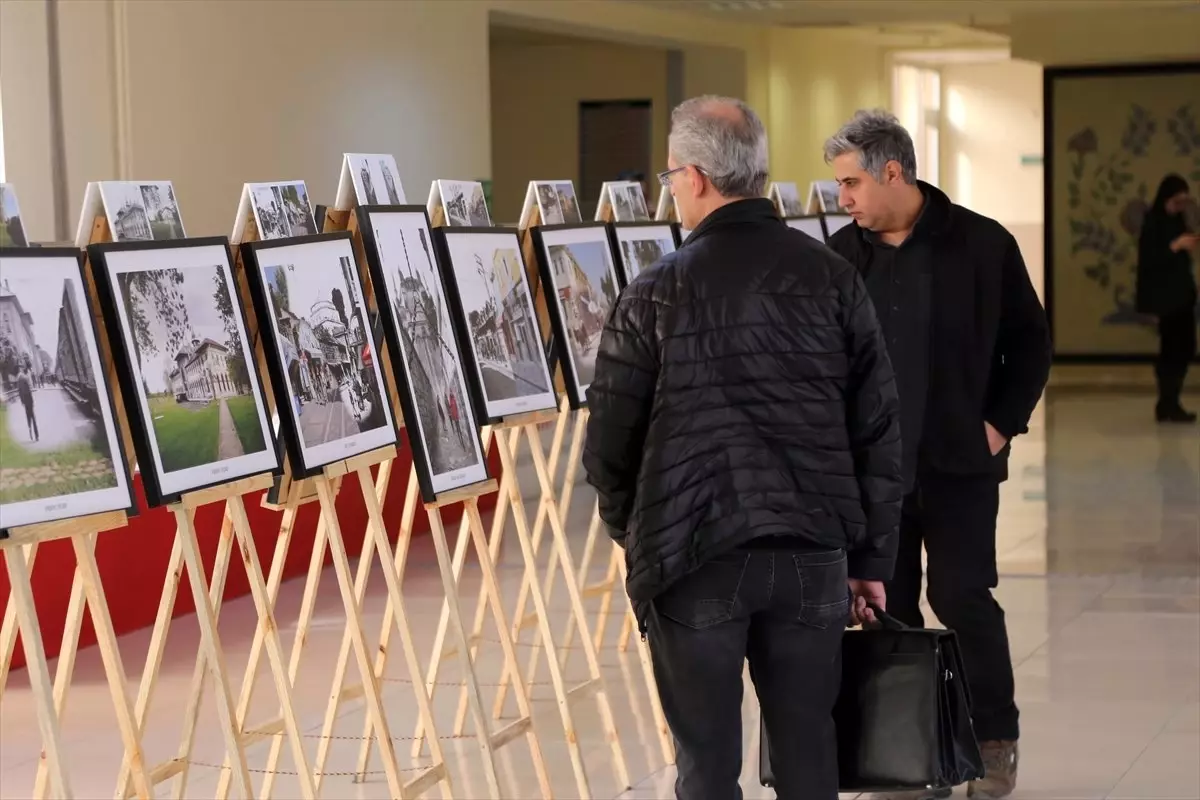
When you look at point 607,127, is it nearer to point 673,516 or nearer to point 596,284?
point 596,284

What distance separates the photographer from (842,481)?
2.88 metres

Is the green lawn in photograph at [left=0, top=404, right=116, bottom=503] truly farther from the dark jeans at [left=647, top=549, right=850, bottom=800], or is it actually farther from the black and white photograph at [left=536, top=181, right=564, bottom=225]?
the black and white photograph at [left=536, top=181, right=564, bottom=225]

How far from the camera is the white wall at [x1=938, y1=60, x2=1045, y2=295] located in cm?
2269

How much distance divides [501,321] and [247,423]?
44.7 inches

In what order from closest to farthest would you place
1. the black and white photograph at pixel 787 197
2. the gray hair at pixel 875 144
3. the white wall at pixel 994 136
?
the gray hair at pixel 875 144
the black and white photograph at pixel 787 197
the white wall at pixel 994 136

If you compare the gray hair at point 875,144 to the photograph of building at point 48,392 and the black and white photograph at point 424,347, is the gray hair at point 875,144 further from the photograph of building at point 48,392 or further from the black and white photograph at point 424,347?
the photograph of building at point 48,392

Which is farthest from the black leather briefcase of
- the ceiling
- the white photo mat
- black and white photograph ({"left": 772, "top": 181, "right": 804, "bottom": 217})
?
the ceiling

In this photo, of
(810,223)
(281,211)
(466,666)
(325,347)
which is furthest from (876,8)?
(325,347)

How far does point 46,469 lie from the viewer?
2840 millimetres

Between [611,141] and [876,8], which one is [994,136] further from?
[876,8]

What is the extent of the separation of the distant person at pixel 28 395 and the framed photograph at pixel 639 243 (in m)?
2.58

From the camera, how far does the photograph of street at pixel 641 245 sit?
5.33 meters

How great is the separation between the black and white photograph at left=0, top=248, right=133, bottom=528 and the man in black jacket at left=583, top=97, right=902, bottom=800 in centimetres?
85

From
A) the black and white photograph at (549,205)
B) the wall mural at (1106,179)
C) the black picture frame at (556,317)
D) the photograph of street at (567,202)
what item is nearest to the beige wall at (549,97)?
the wall mural at (1106,179)
